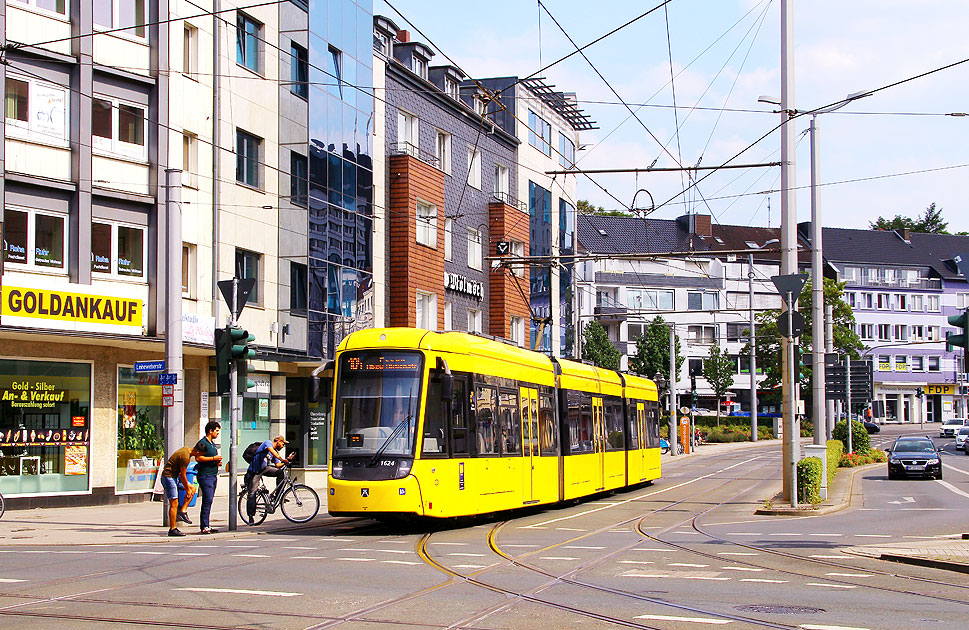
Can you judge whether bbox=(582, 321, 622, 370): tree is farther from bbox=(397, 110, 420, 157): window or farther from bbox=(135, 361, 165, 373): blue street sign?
bbox=(135, 361, 165, 373): blue street sign

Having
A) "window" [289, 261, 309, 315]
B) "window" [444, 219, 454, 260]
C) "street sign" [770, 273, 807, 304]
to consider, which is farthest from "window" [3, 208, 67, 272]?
"window" [444, 219, 454, 260]

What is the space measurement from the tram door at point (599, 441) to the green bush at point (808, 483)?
4899 mm

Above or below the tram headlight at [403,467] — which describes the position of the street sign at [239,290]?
above

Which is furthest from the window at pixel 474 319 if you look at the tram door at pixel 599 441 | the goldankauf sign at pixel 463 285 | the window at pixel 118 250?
the window at pixel 118 250

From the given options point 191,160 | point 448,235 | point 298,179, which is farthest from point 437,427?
point 448,235

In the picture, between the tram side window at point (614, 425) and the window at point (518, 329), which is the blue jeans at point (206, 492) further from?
the window at point (518, 329)

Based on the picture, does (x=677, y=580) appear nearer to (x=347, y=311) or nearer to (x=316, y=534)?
(x=316, y=534)

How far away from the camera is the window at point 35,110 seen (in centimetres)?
2305

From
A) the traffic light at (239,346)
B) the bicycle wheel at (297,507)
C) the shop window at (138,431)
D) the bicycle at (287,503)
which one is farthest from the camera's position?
the shop window at (138,431)

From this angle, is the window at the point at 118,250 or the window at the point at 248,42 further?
the window at the point at 248,42

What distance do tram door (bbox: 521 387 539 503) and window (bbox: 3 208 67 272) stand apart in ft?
32.4

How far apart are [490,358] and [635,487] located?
14.3 m

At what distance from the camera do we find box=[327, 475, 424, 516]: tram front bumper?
17797 mm

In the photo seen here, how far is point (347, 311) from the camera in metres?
33.6
